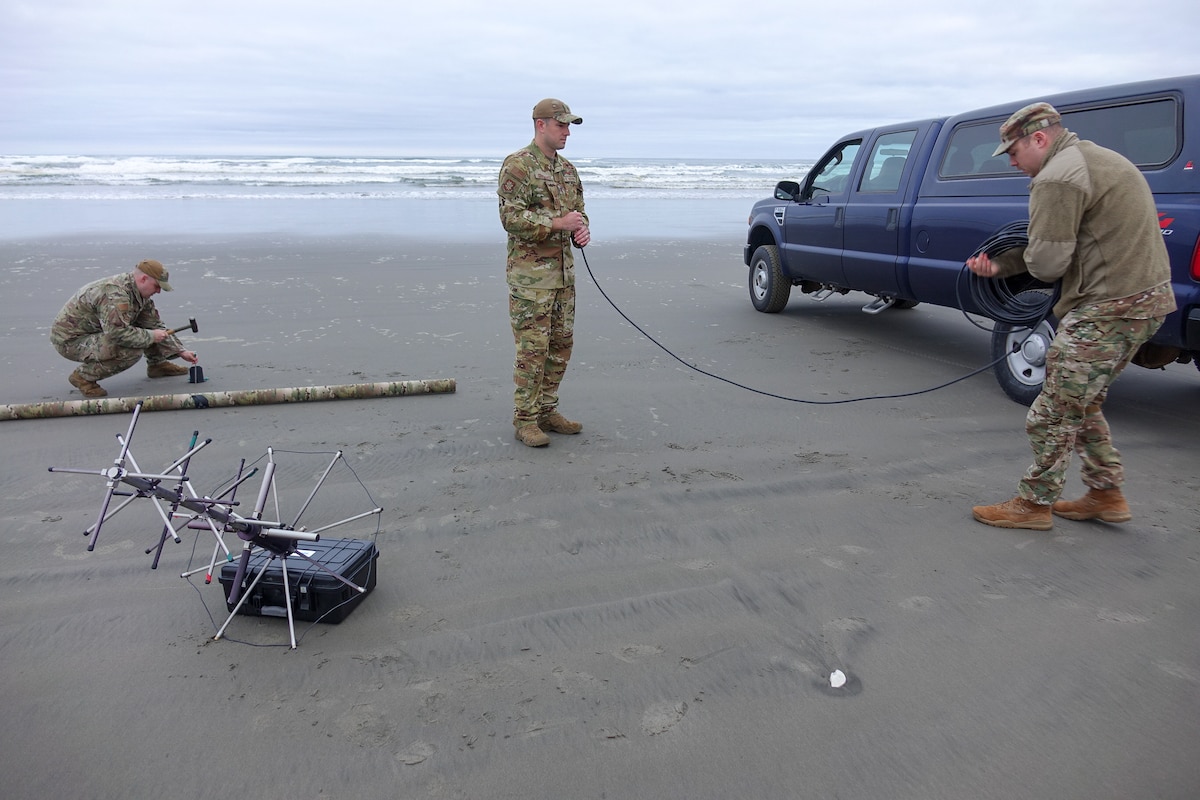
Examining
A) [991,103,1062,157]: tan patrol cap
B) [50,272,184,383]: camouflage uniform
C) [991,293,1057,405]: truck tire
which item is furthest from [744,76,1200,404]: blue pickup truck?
[50,272,184,383]: camouflage uniform

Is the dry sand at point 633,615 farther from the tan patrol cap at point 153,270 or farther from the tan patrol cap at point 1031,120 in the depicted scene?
the tan patrol cap at point 1031,120

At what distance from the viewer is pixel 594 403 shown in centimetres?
598

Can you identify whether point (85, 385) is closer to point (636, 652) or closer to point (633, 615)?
point (633, 615)

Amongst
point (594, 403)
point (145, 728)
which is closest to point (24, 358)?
point (594, 403)

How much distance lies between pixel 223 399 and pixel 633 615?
3705mm

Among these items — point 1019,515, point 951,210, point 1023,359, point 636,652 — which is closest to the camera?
point 636,652

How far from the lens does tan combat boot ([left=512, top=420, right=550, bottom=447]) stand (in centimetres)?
502

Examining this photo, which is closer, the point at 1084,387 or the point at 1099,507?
the point at 1084,387

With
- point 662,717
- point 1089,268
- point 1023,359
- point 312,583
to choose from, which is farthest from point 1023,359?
point 312,583

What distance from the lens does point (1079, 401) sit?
3.70 meters

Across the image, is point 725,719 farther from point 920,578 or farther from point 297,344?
point 297,344

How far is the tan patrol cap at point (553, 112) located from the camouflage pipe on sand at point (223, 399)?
2086 mm

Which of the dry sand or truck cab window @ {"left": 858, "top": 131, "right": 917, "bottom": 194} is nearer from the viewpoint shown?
the dry sand

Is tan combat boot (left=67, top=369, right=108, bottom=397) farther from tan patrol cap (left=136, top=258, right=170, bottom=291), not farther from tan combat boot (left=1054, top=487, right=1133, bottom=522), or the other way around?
tan combat boot (left=1054, top=487, right=1133, bottom=522)
